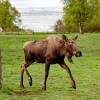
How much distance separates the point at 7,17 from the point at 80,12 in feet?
53.6

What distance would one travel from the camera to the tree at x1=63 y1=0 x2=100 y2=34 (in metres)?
73.2

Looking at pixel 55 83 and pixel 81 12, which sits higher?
pixel 81 12

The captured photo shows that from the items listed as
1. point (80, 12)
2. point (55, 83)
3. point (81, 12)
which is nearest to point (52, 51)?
point (55, 83)

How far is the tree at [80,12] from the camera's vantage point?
73.2 meters

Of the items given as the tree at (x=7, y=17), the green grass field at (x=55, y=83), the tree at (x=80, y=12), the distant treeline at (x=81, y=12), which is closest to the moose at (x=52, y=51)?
the green grass field at (x=55, y=83)

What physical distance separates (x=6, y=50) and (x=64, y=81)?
1780 centimetres

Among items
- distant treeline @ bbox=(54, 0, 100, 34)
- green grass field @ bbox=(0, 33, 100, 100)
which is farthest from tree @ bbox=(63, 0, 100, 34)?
green grass field @ bbox=(0, 33, 100, 100)

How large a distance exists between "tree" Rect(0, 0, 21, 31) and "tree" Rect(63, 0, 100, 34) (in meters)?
11.8

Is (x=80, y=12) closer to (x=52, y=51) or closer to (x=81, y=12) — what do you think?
(x=81, y=12)

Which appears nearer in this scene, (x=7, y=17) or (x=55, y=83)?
(x=55, y=83)

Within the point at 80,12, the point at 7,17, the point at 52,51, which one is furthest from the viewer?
the point at 7,17

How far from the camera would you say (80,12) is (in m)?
73.6

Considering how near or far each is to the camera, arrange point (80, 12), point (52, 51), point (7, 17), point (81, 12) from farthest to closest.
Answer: point (7, 17), point (80, 12), point (81, 12), point (52, 51)

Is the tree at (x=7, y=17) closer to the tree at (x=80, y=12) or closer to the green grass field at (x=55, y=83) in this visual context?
the tree at (x=80, y=12)
